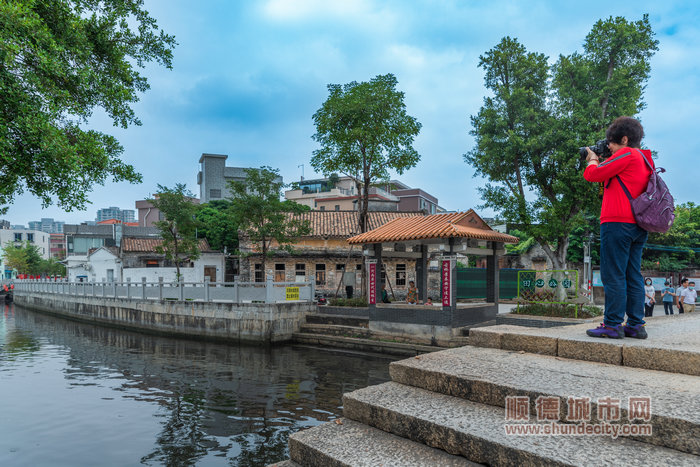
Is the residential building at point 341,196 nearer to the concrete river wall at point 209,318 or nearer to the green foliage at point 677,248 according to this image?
the green foliage at point 677,248

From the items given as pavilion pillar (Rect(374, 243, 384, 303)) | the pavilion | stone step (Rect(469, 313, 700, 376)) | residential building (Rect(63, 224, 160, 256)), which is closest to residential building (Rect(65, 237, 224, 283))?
residential building (Rect(63, 224, 160, 256))

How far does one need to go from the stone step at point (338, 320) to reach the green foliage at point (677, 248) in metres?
16.8

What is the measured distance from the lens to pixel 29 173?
8.16 meters

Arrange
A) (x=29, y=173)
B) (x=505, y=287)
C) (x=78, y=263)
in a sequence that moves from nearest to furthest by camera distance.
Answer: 1. (x=29, y=173)
2. (x=505, y=287)
3. (x=78, y=263)

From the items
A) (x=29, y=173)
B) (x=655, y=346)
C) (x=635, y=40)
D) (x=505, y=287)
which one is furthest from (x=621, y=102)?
(x=29, y=173)

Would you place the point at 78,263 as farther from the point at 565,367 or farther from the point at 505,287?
the point at 565,367

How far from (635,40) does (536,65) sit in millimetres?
3559

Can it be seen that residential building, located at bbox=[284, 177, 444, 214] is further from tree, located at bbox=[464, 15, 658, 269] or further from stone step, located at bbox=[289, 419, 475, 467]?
stone step, located at bbox=[289, 419, 475, 467]

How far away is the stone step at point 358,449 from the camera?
8.66 ft

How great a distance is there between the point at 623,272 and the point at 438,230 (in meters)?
9.33

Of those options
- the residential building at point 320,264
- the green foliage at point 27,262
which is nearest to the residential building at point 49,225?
the green foliage at point 27,262

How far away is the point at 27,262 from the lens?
181 ft

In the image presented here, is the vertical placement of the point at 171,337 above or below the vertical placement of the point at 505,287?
below

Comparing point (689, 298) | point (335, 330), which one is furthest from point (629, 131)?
point (689, 298)
